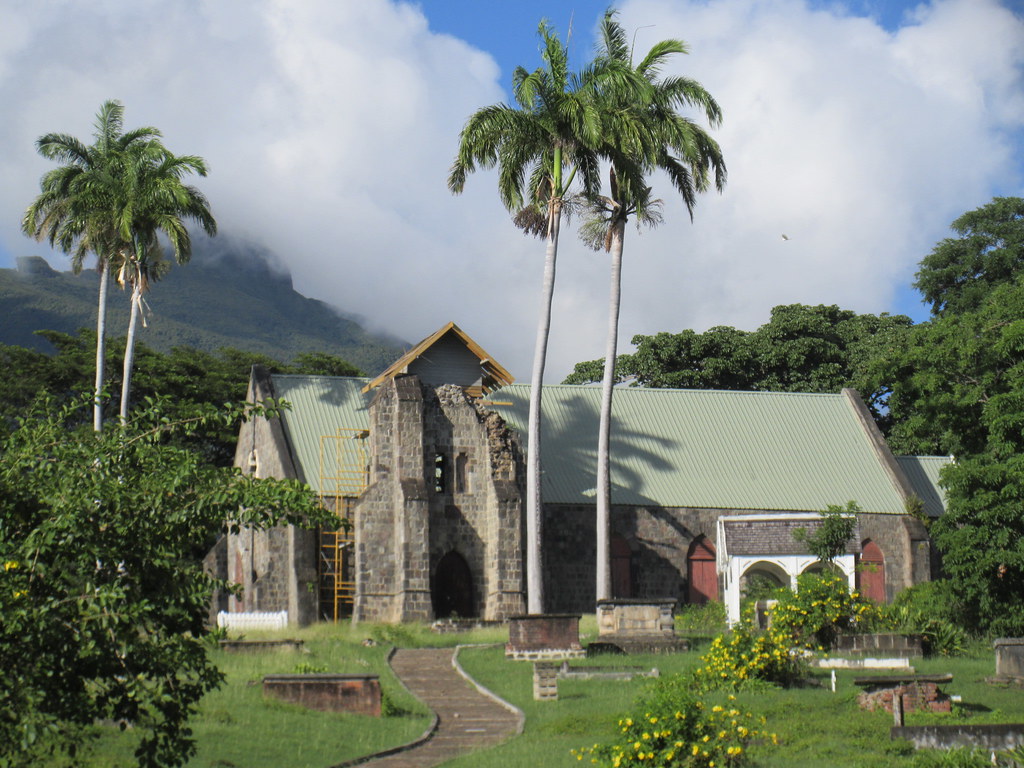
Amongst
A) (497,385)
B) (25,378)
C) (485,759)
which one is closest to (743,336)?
(497,385)

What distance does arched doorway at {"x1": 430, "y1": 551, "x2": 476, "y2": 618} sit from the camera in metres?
36.1

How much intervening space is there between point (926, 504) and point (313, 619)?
19374 mm

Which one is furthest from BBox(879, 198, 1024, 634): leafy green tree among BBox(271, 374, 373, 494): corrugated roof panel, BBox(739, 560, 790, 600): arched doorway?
BBox(271, 374, 373, 494): corrugated roof panel

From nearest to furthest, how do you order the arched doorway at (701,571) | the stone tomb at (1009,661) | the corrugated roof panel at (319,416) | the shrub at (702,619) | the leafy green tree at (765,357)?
1. the stone tomb at (1009,661)
2. the shrub at (702,619)
3. the corrugated roof panel at (319,416)
4. the arched doorway at (701,571)
5. the leafy green tree at (765,357)

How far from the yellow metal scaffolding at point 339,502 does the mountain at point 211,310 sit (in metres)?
81.5

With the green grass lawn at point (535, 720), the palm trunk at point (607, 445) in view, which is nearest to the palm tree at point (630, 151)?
the palm trunk at point (607, 445)

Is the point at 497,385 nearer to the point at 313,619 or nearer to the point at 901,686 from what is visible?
the point at 313,619

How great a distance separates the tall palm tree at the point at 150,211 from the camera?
39094 millimetres

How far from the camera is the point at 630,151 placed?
112ft

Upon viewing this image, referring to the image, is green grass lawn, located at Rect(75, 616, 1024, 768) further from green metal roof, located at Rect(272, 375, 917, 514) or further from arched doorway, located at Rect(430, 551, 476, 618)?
green metal roof, located at Rect(272, 375, 917, 514)

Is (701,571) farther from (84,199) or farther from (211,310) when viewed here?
(211,310)

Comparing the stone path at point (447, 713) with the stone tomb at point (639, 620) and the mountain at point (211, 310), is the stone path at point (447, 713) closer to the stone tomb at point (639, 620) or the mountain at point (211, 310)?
the stone tomb at point (639, 620)

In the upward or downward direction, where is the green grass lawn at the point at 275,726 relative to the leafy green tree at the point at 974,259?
downward

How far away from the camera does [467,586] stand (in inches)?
1428
